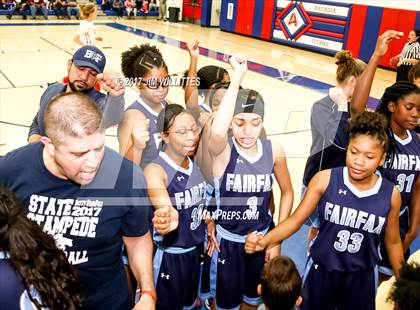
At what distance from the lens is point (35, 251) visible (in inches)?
54.2

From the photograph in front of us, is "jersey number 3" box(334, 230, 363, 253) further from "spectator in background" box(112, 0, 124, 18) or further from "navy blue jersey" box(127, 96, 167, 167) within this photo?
"spectator in background" box(112, 0, 124, 18)

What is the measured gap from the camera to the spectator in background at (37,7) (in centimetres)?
1759

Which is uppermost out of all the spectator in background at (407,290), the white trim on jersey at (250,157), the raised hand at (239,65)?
the raised hand at (239,65)

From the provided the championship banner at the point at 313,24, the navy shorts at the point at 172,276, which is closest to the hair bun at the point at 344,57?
the navy shorts at the point at 172,276

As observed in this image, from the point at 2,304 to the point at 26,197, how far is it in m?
0.54

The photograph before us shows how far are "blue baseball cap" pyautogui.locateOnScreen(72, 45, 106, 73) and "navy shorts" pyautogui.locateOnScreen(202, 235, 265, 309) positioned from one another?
57.0 inches

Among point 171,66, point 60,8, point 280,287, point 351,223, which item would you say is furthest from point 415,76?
point 60,8

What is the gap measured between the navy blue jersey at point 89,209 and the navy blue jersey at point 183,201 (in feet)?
1.51

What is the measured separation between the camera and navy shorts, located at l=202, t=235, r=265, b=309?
8.48ft

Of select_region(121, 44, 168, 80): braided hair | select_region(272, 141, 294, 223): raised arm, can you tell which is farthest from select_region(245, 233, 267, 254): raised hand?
select_region(121, 44, 168, 80): braided hair

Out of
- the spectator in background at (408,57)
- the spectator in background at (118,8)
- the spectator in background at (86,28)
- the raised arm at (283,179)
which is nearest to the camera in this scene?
the raised arm at (283,179)

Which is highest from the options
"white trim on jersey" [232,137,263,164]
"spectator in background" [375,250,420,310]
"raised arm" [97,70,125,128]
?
"raised arm" [97,70,125,128]

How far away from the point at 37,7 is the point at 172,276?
60.0ft

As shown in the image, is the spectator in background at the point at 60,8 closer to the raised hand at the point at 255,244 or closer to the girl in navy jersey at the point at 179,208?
the girl in navy jersey at the point at 179,208
